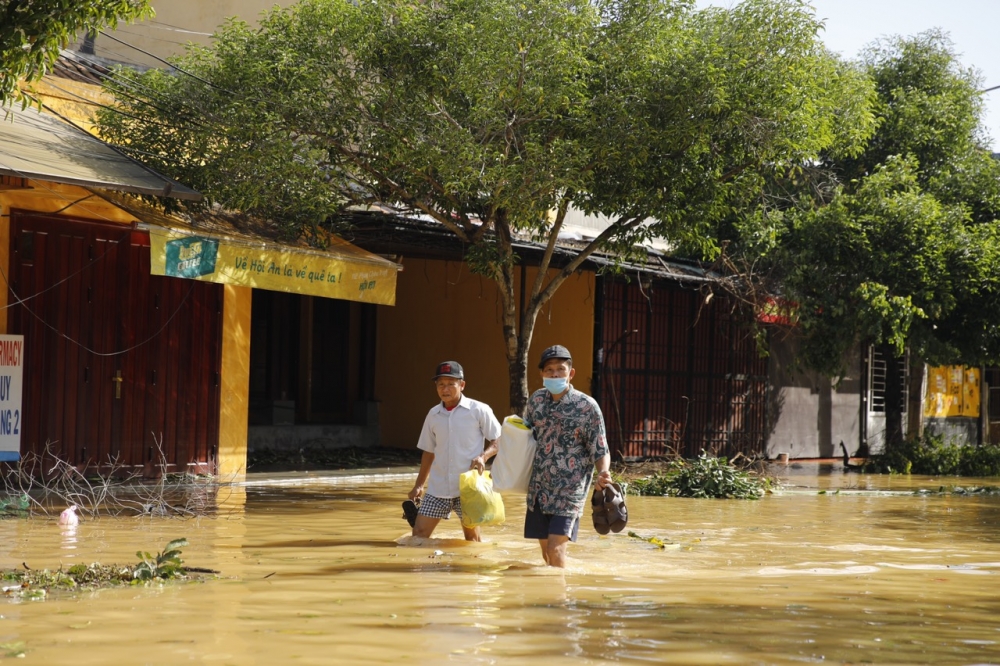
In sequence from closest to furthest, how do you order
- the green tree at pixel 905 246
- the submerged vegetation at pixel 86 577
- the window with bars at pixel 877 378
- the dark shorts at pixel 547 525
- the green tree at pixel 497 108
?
1. the submerged vegetation at pixel 86 577
2. the dark shorts at pixel 547 525
3. the green tree at pixel 497 108
4. the green tree at pixel 905 246
5. the window with bars at pixel 877 378

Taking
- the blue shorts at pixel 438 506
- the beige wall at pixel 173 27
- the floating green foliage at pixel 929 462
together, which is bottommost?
the floating green foliage at pixel 929 462

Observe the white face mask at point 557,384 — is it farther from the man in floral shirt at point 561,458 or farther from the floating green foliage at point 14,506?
the floating green foliage at point 14,506

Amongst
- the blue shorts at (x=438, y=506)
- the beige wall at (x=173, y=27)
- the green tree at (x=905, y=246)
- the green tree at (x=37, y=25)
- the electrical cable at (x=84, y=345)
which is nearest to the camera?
the green tree at (x=37, y=25)

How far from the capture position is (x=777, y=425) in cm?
2183

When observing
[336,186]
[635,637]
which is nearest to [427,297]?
[336,186]

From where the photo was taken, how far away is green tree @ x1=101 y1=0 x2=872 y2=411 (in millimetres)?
11703

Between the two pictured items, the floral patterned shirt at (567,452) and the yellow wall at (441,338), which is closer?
the floral patterned shirt at (567,452)

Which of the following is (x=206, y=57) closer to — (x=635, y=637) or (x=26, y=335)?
(x=26, y=335)

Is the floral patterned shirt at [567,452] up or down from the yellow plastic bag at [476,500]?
up

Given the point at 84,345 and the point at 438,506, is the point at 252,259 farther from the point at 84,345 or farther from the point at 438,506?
the point at 438,506

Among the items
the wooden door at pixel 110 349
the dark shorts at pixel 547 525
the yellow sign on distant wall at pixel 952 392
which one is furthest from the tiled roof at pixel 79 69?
the yellow sign on distant wall at pixel 952 392

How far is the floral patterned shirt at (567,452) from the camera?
760cm

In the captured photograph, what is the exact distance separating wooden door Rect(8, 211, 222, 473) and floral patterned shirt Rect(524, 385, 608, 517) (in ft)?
21.0

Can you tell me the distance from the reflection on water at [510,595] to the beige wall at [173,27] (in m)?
11.3
